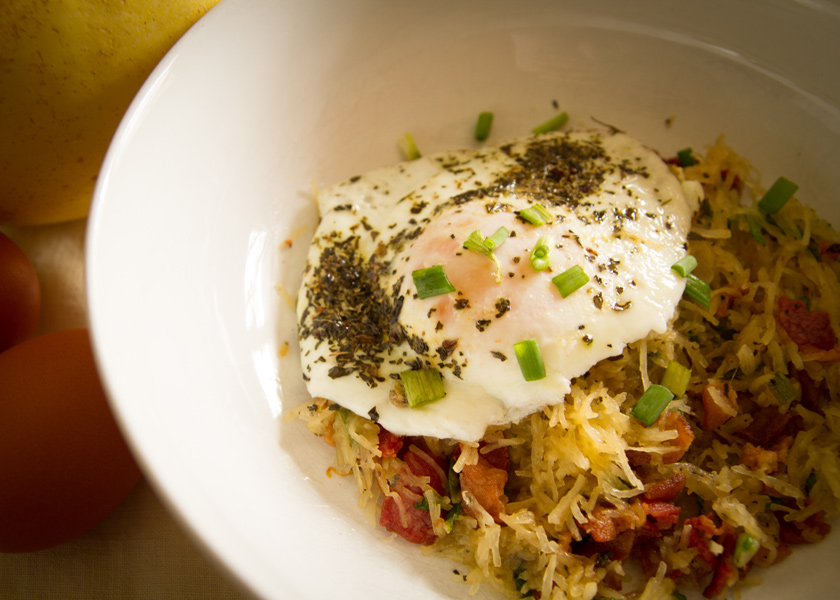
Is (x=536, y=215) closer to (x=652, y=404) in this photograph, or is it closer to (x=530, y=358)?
(x=530, y=358)

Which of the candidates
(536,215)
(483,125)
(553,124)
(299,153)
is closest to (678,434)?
(536,215)

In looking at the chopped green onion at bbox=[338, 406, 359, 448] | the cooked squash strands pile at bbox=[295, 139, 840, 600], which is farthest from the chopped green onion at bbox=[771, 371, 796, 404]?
the chopped green onion at bbox=[338, 406, 359, 448]

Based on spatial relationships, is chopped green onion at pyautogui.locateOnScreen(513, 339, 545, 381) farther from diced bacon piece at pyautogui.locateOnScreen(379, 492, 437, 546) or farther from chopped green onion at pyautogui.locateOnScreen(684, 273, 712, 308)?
chopped green onion at pyautogui.locateOnScreen(684, 273, 712, 308)

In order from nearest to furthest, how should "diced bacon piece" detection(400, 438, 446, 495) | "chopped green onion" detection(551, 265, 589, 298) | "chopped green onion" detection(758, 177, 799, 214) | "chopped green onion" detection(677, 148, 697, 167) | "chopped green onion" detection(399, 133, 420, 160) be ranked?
1. "chopped green onion" detection(551, 265, 589, 298)
2. "diced bacon piece" detection(400, 438, 446, 495)
3. "chopped green onion" detection(758, 177, 799, 214)
4. "chopped green onion" detection(677, 148, 697, 167)
5. "chopped green onion" detection(399, 133, 420, 160)

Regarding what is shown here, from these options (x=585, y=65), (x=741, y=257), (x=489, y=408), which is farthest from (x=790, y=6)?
(x=489, y=408)

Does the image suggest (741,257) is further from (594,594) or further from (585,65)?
(594,594)

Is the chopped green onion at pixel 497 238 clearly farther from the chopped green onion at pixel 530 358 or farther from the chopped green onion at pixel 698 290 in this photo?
Answer: the chopped green onion at pixel 698 290
